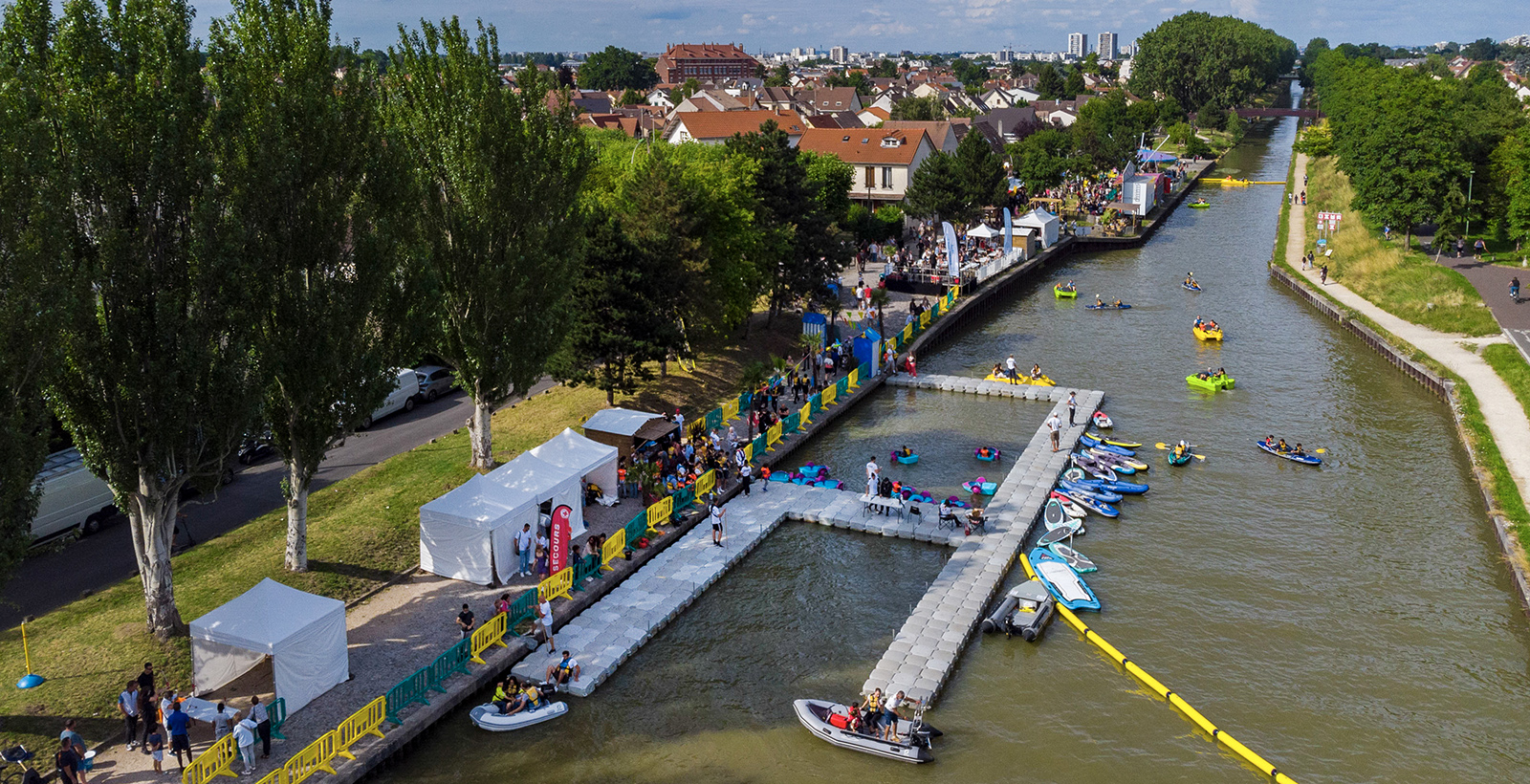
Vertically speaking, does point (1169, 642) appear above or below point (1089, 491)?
below

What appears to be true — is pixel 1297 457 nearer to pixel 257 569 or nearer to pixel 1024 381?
pixel 1024 381

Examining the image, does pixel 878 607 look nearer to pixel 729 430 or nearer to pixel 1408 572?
pixel 729 430

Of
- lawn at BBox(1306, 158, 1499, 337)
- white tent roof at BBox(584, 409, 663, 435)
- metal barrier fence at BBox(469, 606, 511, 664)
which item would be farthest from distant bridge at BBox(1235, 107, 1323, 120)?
metal barrier fence at BBox(469, 606, 511, 664)

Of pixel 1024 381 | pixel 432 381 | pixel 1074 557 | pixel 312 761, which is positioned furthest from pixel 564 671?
pixel 1024 381

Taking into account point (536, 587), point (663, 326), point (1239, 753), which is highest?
point (663, 326)

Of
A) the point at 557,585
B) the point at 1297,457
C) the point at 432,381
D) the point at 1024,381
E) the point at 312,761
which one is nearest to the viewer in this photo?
the point at 312,761

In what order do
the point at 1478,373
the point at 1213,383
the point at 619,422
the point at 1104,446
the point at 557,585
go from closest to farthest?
the point at 557,585 < the point at 619,422 < the point at 1104,446 < the point at 1478,373 < the point at 1213,383

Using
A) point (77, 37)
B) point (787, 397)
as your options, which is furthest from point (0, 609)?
point (787, 397)
